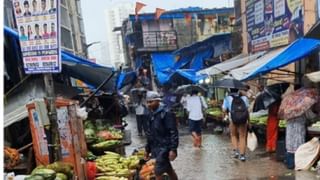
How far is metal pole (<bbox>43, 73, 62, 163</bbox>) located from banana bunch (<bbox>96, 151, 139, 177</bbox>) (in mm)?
1263

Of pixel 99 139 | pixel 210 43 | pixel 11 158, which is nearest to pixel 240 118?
pixel 99 139

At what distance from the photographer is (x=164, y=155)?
6844 millimetres

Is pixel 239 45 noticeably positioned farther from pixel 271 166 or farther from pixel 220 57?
pixel 271 166

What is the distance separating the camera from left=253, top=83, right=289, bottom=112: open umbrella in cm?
1083

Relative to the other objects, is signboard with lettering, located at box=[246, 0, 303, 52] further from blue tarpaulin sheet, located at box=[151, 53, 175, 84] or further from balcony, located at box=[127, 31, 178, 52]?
balcony, located at box=[127, 31, 178, 52]

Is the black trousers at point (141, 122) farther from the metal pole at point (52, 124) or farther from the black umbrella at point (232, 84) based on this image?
the metal pole at point (52, 124)

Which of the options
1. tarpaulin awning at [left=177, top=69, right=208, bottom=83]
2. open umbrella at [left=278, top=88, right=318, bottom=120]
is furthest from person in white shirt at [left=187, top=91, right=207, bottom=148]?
tarpaulin awning at [left=177, top=69, right=208, bottom=83]

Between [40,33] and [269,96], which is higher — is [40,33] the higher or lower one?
the higher one

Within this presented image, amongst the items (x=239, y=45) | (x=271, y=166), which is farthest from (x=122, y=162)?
(x=239, y=45)

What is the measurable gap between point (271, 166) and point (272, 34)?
6.02 meters

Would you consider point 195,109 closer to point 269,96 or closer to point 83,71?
point 269,96

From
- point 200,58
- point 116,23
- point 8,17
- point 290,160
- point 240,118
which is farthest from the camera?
point 116,23

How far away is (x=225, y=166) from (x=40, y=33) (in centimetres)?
621

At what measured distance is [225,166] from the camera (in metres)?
10.1
